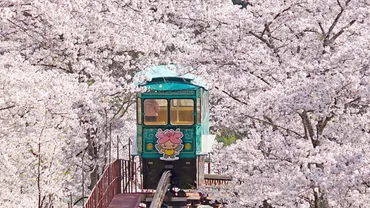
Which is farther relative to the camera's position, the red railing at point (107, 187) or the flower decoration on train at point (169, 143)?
the flower decoration on train at point (169, 143)

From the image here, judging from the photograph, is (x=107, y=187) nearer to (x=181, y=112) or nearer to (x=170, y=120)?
(x=170, y=120)

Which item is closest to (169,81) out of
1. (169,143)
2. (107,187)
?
(169,143)

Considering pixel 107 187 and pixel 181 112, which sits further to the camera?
pixel 181 112

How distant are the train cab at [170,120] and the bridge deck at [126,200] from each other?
1.61 meters

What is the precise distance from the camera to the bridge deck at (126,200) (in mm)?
13344

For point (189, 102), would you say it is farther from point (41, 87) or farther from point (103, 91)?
point (41, 87)

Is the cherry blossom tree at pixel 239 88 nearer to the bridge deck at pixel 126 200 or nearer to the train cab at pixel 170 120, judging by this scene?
the train cab at pixel 170 120

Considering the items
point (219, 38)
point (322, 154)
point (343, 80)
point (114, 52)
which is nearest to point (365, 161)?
point (322, 154)

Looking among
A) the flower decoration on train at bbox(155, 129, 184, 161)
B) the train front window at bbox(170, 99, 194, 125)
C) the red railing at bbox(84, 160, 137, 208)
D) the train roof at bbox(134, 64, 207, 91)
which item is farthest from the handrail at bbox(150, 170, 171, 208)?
the train roof at bbox(134, 64, 207, 91)

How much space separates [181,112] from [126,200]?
9.90 ft

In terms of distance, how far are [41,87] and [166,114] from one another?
13.5 ft

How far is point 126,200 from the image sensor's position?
14055mm

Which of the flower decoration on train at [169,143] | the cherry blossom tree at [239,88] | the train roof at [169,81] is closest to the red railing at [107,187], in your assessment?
the cherry blossom tree at [239,88]

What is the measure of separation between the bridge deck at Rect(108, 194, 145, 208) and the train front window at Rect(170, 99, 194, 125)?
2.21 m
